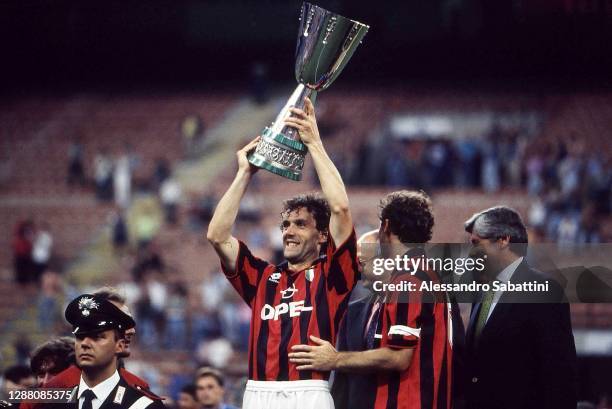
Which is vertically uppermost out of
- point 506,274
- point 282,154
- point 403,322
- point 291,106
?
point 291,106

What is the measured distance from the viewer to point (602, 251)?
20.6ft

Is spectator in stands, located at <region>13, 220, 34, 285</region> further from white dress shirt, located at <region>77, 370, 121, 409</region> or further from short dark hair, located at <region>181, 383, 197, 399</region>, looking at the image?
white dress shirt, located at <region>77, 370, 121, 409</region>

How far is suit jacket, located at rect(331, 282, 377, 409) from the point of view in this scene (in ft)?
14.2

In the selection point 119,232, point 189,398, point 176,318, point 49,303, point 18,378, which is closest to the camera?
point 18,378

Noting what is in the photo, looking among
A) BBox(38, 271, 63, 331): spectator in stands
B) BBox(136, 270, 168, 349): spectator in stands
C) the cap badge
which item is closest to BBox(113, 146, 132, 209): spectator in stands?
BBox(38, 271, 63, 331): spectator in stands

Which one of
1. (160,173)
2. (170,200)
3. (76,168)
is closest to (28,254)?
(170,200)

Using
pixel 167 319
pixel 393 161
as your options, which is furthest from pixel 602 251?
pixel 393 161

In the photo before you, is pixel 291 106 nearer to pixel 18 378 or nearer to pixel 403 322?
pixel 403 322

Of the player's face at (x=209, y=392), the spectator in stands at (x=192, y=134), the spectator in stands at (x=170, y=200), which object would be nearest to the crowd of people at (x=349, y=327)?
the player's face at (x=209, y=392)

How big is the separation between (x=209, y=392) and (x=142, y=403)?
2533mm

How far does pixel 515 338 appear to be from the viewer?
14.6 feet

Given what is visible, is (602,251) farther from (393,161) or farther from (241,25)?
(241,25)

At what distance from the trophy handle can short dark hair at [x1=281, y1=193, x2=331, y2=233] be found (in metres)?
0.28

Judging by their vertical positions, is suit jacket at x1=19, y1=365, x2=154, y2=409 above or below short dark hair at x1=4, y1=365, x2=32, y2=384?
below
